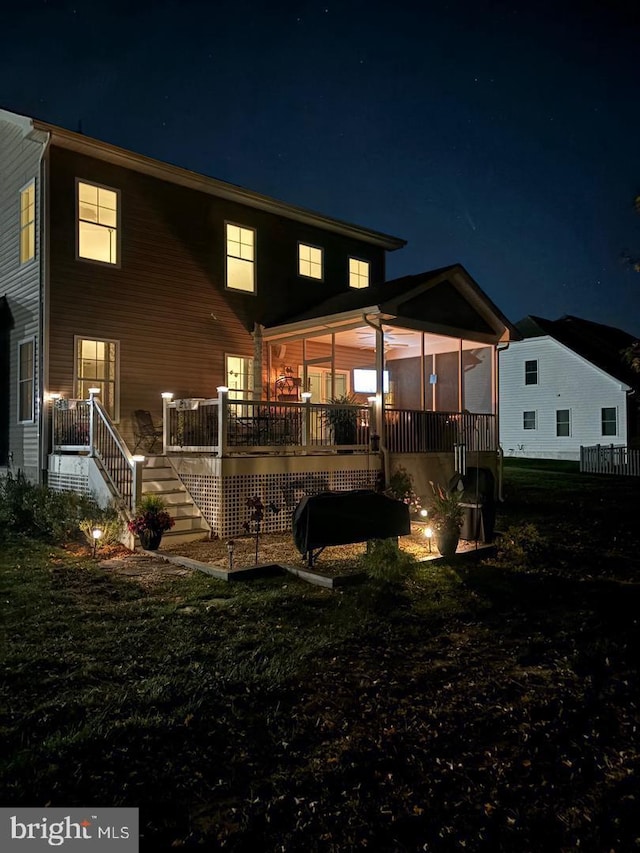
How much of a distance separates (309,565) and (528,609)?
293 cm

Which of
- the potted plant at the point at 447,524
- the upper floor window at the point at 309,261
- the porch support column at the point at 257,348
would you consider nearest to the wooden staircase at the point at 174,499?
the potted plant at the point at 447,524

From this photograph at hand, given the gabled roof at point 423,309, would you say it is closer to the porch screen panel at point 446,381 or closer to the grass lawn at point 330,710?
the porch screen panel at point 446,381

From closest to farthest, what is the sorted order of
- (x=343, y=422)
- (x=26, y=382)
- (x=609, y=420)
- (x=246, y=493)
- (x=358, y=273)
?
1. (x=246, y=493)
2. (x=343, y=422)
3. (x=26, y=382)
4. (x=358, y=273)
5. (x=609, y=420)

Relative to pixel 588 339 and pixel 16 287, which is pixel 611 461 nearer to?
pixel 588 339

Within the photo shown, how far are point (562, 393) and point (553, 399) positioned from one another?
A: 572mm

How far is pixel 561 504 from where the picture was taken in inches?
587

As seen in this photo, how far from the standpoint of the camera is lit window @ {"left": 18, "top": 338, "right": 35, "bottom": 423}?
1377 cm

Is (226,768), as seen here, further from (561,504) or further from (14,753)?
(561,504)

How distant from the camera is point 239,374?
1580cm

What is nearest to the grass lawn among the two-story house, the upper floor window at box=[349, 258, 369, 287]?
the two-story house

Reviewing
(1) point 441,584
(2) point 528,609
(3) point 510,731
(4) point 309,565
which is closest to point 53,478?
(4) point 309,565

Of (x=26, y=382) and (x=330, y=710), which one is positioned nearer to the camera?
(x=330, y=710)

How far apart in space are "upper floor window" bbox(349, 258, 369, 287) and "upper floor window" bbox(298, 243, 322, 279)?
125 cm

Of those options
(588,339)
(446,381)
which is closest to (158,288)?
(446,381)
